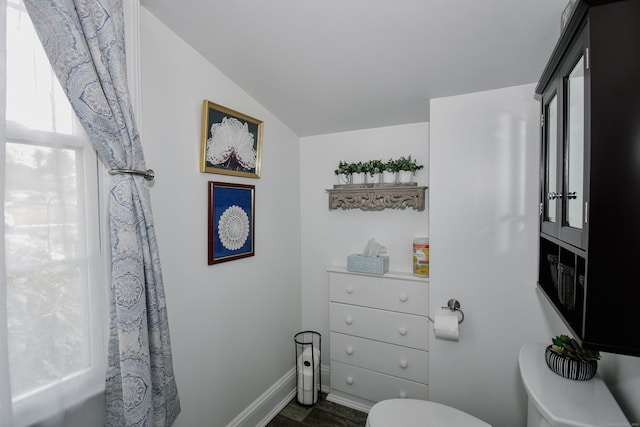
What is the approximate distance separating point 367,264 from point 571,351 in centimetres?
124

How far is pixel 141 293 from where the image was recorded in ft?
3.97

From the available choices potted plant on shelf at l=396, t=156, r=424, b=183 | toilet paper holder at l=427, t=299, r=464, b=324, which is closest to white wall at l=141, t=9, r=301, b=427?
potted plant on shelf at l=396, t=156, r=424, b=183

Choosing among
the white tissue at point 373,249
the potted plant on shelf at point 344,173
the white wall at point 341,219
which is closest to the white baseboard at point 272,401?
the white wall at point 341,219

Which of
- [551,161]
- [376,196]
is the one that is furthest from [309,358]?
[551,161]

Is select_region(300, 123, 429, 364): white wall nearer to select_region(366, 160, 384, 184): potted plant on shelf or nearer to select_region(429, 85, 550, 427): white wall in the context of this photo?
select_region(366, 160, 384, 184): potted plant on shelf

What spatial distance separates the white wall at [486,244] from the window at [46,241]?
1.72 m

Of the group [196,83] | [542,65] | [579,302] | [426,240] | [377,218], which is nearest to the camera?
[579,302]

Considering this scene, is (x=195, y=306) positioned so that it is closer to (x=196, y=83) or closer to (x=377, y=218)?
(x=196, y=83)

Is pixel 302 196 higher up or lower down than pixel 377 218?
→ higher up

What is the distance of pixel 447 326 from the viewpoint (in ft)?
5.73

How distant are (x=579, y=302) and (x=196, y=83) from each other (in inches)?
75.6

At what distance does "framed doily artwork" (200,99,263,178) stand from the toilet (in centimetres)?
153

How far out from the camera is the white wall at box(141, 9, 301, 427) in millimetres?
1527

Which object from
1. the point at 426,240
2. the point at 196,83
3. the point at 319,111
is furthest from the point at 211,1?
the point at 426,240
